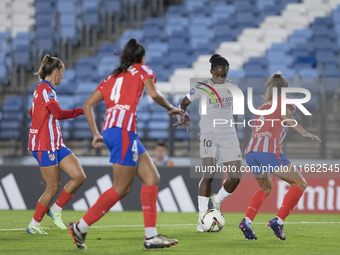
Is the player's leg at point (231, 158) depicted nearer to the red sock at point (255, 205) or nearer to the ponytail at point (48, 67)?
the red sock at point (255, 205)

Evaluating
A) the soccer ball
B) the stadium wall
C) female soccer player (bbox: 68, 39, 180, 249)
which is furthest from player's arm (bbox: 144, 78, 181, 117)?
the stadium wall

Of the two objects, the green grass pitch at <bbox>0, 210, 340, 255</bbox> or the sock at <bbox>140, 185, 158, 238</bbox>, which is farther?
the green grass pitch at <bbox>0, 210, 340, 255</bbox>

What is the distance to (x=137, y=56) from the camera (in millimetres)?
4762

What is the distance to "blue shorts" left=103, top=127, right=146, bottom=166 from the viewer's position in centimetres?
456

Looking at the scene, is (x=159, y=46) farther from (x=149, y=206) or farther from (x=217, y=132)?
(x=149, y=206)

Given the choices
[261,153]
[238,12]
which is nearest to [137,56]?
[261,153]

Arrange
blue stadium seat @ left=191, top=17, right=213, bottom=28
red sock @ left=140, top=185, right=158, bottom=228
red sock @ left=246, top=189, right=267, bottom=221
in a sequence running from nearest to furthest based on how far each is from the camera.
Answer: red sock @ left=140, top=185, right=158, bottom=228
red sock @ left=246, top=189, right=267, bottom=221
blue stadium seat @ left=191, top=17, right=213, bottom=28

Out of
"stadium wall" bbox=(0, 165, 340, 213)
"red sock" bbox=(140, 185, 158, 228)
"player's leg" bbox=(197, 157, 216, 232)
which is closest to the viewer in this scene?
"red sock" bbox=(140, 185, 158, 228)

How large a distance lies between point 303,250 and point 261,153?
114 cm

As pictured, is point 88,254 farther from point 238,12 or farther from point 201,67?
point 238,12

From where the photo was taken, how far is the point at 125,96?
467cm

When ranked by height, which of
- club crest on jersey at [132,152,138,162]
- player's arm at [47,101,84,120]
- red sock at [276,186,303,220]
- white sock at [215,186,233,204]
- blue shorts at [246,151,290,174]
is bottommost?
white sock at [215,186,233,204]

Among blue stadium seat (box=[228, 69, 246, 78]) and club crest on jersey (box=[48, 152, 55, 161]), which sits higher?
blue stadium seat (box=[228, 69, 246, 78])

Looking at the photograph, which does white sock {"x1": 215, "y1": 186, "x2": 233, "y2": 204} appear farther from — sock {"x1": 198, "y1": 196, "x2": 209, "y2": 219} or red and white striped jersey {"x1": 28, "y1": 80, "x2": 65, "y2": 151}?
red and white striped jersey {"x1": 28, "y1": 80, "x2": 65, "y2": 151}
